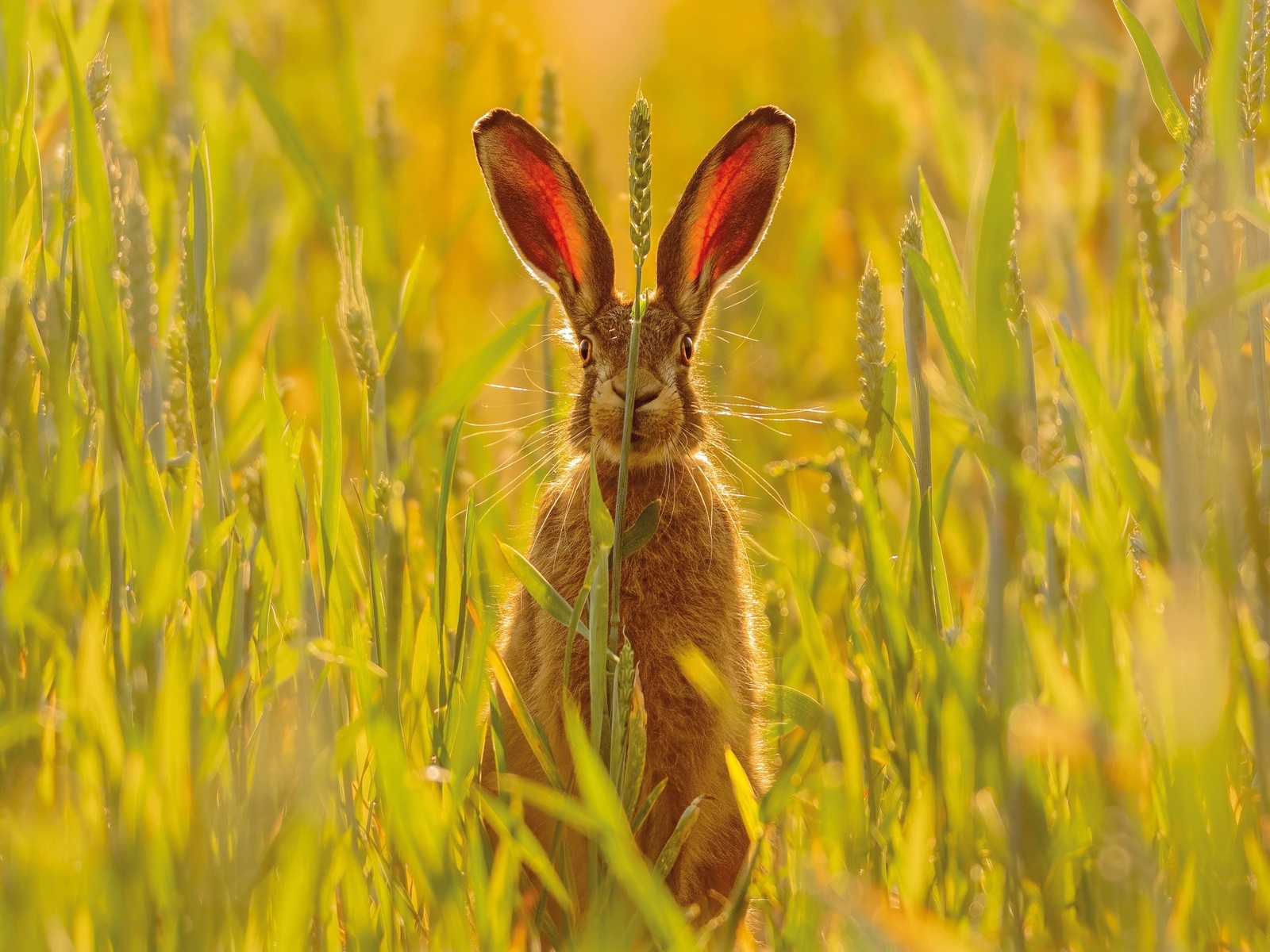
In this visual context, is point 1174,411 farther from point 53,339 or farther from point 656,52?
point 656,52

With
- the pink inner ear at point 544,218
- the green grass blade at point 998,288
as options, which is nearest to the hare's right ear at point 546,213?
the pink inner ear at point 544,218

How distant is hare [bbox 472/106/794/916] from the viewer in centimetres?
313

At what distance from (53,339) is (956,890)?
5.90 feet

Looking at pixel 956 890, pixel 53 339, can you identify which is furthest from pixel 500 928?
pixel 53 339

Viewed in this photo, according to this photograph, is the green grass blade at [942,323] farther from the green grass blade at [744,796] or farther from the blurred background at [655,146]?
the green grass blade at [744,796]

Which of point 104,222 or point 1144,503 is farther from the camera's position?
point 104,222

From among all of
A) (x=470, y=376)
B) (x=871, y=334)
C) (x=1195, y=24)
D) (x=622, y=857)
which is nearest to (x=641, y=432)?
(x=470, y=376)

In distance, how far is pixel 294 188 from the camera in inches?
205

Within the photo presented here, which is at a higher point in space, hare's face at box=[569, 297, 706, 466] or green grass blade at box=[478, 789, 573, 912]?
hare's face at box=[569, 297, 706, 466]

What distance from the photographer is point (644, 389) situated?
3.07 metres

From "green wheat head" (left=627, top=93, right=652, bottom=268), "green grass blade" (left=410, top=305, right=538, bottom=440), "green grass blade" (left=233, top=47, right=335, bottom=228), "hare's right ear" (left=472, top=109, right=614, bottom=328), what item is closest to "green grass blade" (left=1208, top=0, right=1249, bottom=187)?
"green wheat head" (left=627, top=93, right=652, bottom=268)

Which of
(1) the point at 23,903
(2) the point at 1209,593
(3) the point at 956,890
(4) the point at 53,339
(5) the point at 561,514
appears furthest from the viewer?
(5) the point at 561,514

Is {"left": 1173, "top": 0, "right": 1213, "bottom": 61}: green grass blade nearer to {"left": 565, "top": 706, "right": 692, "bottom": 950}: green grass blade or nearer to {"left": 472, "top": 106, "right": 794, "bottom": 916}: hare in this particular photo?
{"left": 472, "top": 106, "right": 794, "bottom": 916}: hare

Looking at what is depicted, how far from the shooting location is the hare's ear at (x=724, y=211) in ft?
10.4
